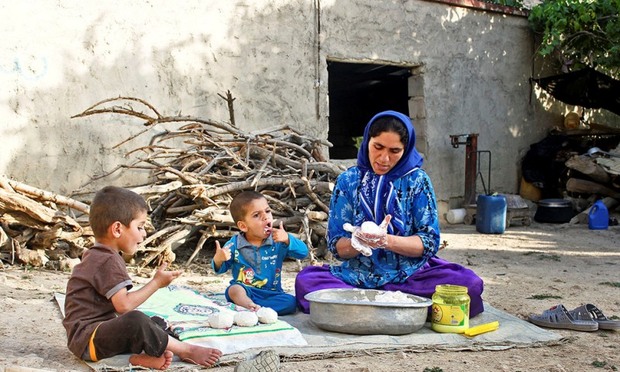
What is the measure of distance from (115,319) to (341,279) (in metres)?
1.37

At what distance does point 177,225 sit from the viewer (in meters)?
5.35

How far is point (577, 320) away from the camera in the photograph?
3.55m

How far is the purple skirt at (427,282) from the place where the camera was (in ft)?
11.3

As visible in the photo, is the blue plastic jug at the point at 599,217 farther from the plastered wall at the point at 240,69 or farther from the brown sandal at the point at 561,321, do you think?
the brown sandal at the point at 561,321

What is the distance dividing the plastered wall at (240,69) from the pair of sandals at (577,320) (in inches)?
160

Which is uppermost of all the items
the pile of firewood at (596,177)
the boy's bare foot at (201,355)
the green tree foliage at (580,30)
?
the green tree foliage at (580,30)

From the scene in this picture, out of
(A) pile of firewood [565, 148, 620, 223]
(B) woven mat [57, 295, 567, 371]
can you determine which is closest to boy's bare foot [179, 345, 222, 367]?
(B) woven mat [57, 295, 567, 371]

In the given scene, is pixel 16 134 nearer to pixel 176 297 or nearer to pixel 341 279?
pixel 176 297

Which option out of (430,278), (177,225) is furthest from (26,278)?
(430,278)

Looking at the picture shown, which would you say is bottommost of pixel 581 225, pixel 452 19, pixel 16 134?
pixel 581 225

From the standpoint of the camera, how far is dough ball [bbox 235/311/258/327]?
3.13 metres

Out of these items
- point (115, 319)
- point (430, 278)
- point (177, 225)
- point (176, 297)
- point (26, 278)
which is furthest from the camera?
point (177, 225)

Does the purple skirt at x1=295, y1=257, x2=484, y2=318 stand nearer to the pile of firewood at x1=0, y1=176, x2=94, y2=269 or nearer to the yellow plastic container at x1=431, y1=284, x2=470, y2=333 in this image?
the yellow plastic container at x1=431, y1=284, x2=470, y2=333

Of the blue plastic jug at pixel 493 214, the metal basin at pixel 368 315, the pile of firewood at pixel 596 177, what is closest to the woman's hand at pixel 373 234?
the metal basin at pixel 368 315
